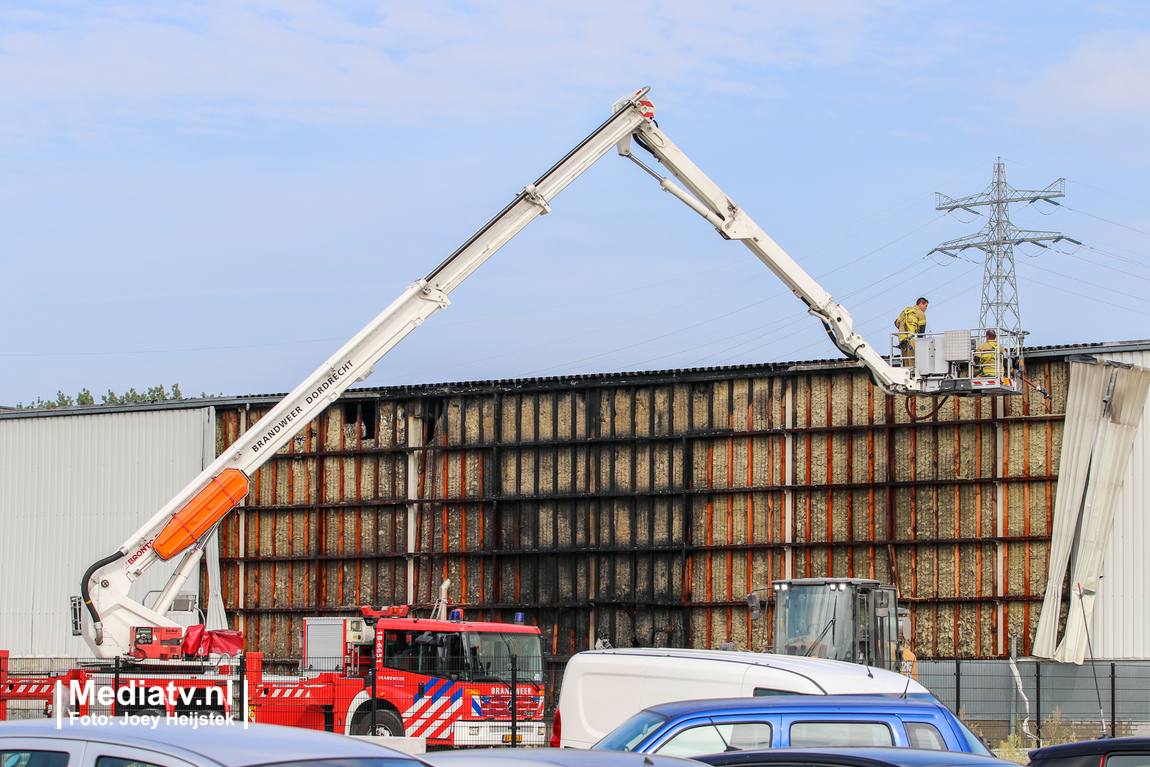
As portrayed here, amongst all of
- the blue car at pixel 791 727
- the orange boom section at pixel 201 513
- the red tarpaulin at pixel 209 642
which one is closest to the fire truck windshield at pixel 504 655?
the red tarpaulin at pixel 209 642

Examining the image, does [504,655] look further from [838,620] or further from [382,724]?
[838,620]

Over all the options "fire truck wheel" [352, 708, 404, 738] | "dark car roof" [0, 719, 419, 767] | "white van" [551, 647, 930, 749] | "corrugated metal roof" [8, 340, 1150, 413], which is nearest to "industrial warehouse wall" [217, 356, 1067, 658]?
"corrugated metal roof" [8, 340, 1150, 413]

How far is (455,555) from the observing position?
3008cm

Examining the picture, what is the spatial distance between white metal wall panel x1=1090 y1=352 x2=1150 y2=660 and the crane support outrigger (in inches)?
130

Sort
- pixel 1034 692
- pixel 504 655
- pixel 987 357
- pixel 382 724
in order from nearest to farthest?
1. pixel 382 724
2. pixel 504 655
3. pixel 987 357
4. pixel 1034 692

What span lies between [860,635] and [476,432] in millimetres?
14106

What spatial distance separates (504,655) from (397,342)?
20.8ft

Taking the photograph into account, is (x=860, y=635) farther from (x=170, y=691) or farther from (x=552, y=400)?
(x=552, y=400)

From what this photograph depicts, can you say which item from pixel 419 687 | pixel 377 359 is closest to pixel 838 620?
pixel 419 687

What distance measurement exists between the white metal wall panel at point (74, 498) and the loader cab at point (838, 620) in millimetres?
18579

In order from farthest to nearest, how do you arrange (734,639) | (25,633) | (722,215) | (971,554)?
(25,633) < (734,639) < (971,554) < (722,215)

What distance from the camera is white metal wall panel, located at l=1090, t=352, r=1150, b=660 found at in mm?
24812

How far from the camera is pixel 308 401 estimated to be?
73.0 feet

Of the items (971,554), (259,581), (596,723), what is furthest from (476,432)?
(596,723)
